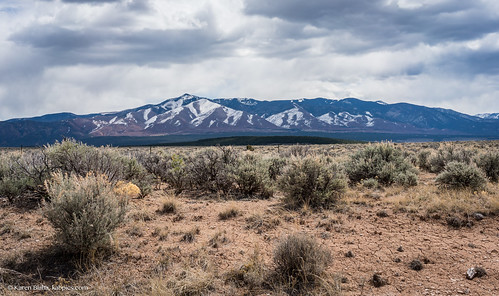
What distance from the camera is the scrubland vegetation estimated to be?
A: 4625 millimetres

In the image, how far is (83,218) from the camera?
5176 mm

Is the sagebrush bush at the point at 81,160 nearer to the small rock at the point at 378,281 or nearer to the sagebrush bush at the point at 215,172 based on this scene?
the sagebrush bush at the point at 215,172

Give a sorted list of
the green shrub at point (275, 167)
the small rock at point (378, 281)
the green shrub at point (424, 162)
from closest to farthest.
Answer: the small rock at point (378, 281) → the green shrub at point (275, 167) → the green shrub at point (424, 162)

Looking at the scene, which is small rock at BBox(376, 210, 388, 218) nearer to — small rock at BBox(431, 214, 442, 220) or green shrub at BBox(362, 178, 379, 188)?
small rock at BBox(431, 214, 442, 220)

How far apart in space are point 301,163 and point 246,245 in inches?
162

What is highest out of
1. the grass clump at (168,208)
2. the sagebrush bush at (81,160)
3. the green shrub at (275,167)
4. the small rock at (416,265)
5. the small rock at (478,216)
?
the sagebrush bush at (81,160)

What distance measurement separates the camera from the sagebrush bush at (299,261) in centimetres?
454

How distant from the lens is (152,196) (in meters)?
10.5

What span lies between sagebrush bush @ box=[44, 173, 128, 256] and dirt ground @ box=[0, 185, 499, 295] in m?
0.35

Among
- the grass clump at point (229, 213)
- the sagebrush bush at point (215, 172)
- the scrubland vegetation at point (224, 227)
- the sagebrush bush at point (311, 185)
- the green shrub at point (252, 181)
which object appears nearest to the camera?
the scrubland vegetation at point (224, 227)

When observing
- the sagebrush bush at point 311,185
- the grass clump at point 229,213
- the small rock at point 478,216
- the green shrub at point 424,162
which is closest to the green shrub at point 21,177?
the grass clump at point 229,213

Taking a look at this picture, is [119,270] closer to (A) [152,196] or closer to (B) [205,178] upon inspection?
(A) [152,196]

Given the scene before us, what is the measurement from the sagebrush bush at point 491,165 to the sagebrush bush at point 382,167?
8.20 feet

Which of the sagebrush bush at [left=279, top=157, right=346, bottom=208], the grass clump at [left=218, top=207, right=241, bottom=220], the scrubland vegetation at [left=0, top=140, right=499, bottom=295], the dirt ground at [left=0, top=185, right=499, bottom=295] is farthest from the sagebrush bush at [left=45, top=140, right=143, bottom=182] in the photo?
the sagebrush bush at [left=279, top=157, right=346, bottom=208]
